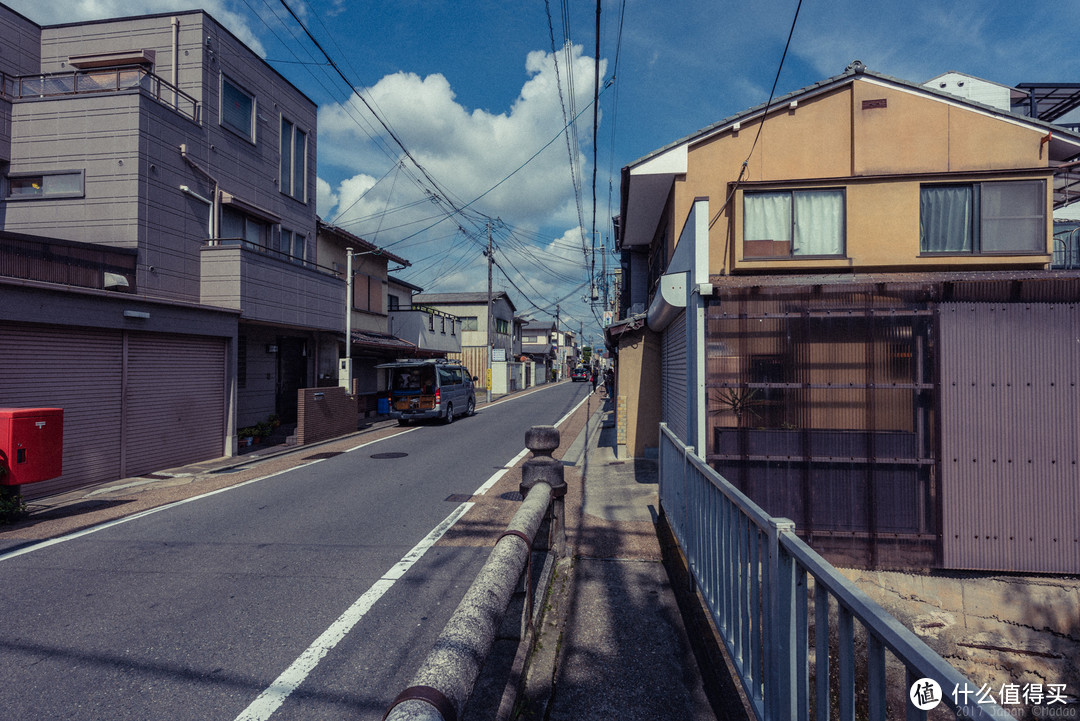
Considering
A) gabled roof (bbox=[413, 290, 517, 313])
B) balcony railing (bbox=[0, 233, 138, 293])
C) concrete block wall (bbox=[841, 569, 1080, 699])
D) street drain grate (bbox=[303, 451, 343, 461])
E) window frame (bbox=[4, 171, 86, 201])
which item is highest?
gabled roof (bbox=[413, 290, 517, 313])

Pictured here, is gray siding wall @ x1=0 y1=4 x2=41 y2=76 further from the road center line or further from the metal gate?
the metal gate

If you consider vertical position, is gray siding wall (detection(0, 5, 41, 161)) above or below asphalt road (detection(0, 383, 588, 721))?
above

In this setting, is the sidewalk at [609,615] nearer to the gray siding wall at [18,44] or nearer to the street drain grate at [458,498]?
the street drain grate at [458,498]

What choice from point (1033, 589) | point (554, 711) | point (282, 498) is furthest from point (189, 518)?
point (1033, 589)

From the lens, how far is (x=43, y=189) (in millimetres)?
12062

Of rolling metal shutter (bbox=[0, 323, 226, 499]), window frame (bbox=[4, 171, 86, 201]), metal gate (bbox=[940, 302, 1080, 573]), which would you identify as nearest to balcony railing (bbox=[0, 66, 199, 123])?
window frame (bbox=[4, 171, 86, 201])

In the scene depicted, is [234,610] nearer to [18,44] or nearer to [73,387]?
[73,387]

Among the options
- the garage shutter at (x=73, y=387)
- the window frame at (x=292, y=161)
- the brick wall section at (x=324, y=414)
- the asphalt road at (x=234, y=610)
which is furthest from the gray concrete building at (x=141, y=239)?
the asphalt road at (x=234, y=610)

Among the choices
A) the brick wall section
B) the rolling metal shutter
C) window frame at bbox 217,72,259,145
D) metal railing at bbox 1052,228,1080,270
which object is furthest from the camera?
the brick wall section

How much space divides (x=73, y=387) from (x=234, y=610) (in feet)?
25.5

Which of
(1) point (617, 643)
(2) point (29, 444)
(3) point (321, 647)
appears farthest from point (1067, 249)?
(2) point (29, 444)

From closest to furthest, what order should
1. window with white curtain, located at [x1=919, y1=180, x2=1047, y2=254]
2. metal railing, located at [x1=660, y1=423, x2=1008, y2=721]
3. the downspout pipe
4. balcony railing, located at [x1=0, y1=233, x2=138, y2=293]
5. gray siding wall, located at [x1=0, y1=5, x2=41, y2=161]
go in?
metal railing, located at [x1=660, y1=423, x2=1008, y2=721] < balcony railing, located at [x1=0, y1=233, x2=138, y2=293] < window with white curtain, located at [x1=919, y1=180, x2=1047, y2=254] < gray siding wall, located at [x1=0, y1=5, x2=41, y2=161] < the downspout pipe

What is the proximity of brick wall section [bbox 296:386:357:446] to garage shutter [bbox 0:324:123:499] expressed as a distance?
4.67 metres

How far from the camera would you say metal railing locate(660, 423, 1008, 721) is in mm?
1356
